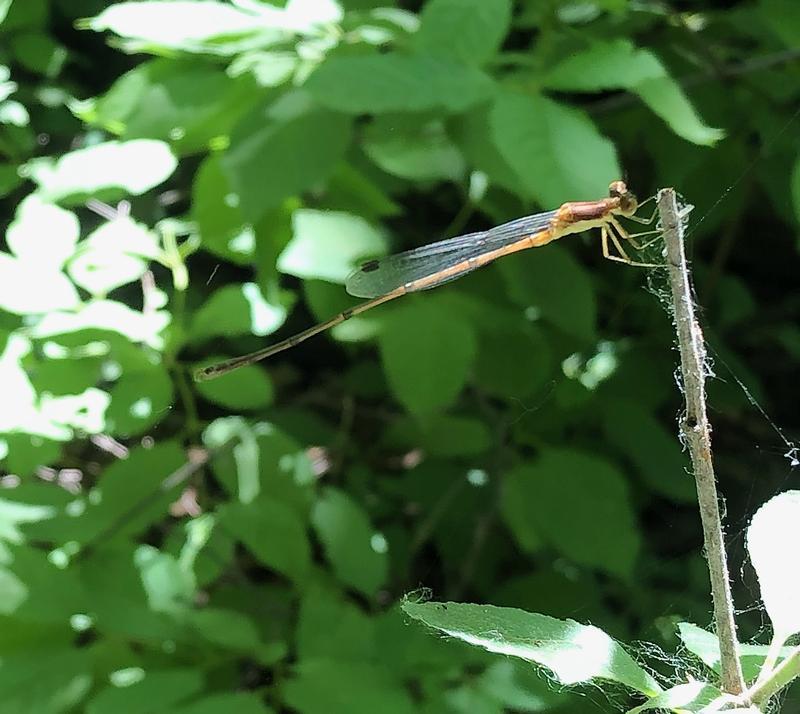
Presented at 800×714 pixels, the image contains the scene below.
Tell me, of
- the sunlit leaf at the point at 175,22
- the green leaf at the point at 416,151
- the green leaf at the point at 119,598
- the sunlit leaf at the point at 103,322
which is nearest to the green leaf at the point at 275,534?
the green leaf at the point at 119,598

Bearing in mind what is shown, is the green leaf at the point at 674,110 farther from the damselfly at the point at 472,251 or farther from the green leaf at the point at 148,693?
the green leaf at the point at 148,693

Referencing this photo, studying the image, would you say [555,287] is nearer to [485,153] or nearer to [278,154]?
[485,153]

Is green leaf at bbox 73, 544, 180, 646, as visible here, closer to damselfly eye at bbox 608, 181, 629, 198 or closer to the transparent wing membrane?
the transparent wing membrane

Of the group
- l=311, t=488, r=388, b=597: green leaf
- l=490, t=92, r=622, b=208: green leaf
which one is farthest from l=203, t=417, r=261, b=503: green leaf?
l=490, t=92, r=622, b=208: green leaf

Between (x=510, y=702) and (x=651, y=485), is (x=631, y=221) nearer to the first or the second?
(x=510, y=702)

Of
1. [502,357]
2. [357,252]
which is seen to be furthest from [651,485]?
[357,252]

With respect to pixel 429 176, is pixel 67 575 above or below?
below
